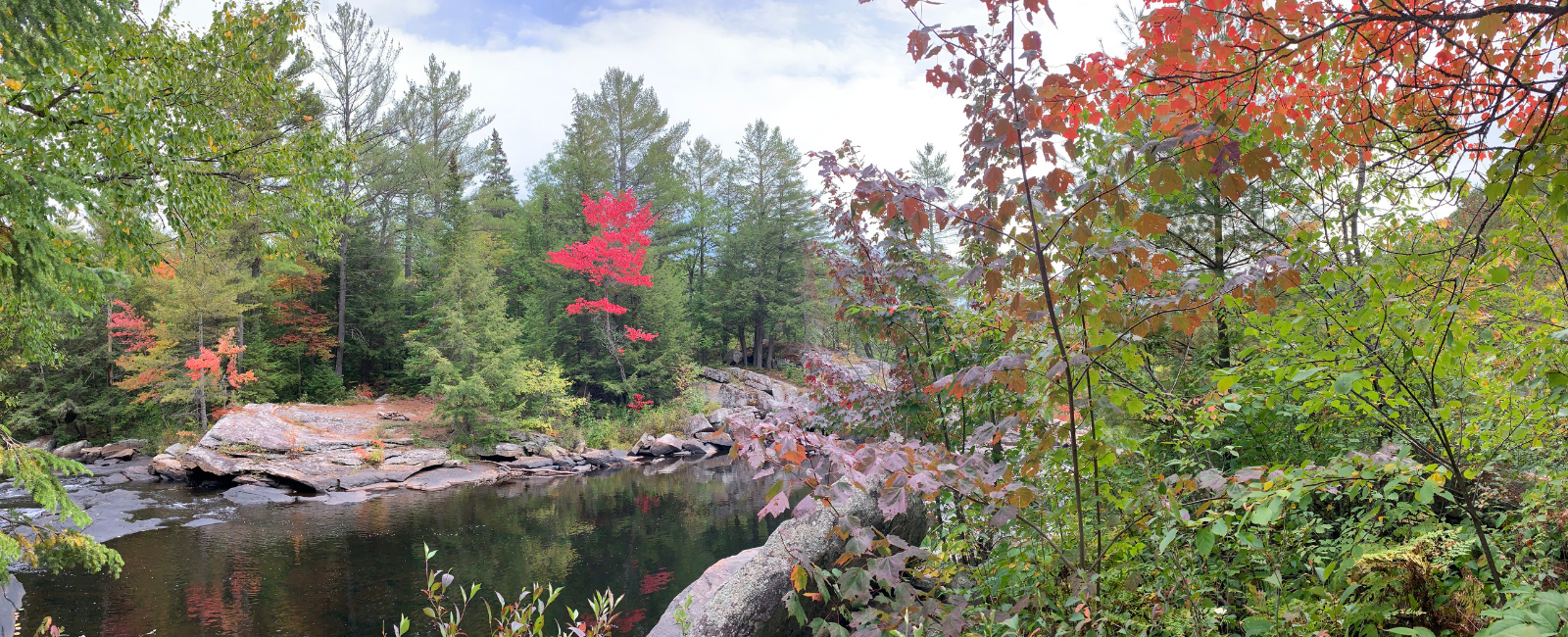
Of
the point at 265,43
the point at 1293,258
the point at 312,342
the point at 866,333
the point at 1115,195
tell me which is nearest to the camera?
the point at 1115,195

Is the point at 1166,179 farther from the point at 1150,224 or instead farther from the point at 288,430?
the point at 288,430

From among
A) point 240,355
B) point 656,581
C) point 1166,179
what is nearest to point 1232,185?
point 1166,179

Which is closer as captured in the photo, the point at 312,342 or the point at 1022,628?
the point at 1022,628

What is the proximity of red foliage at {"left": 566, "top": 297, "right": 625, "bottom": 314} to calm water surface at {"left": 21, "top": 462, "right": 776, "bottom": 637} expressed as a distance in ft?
23.1

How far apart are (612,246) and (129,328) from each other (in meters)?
10.8

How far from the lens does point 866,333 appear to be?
3701 millimetres

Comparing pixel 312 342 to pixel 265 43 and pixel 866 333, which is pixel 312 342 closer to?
pixel 265 43

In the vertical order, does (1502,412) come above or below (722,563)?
above

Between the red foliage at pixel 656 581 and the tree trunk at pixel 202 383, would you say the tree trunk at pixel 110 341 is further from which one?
the red foliage at pixel 656 581

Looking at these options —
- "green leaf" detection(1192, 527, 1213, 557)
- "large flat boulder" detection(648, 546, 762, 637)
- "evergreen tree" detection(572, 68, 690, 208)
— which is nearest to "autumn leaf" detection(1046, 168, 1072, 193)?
"green leaf" detection(1192, 527, 1213, 557)

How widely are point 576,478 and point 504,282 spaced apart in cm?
1151

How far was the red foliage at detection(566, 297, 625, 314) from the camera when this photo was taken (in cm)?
1850

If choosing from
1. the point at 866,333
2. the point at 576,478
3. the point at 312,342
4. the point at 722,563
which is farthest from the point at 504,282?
the point at 866,333

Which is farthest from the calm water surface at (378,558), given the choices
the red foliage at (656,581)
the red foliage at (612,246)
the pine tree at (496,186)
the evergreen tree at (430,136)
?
the pine tree at (496,186)
